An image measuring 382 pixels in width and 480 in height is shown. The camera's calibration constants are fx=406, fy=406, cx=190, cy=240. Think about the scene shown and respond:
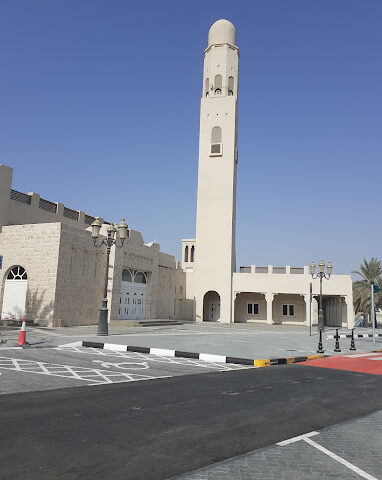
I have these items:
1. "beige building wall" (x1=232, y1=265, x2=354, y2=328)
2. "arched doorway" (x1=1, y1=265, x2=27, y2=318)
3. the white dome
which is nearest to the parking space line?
"arched doorway" (x1=1, y1=265, x2=27, y2=318)

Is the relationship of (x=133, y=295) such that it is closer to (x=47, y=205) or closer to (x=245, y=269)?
(x=47, y=205)

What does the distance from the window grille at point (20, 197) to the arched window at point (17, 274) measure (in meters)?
4.89

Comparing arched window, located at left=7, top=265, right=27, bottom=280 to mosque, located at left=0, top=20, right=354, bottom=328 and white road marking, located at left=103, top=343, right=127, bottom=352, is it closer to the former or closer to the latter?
mosque, located at left=0, top=20, right=354, bottom=328

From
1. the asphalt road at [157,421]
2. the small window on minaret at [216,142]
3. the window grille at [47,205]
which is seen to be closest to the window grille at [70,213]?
the window grille at [47,205]

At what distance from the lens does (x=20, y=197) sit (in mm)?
26578

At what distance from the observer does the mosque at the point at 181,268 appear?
23.2 m

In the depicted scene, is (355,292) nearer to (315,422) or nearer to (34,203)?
(34,203)

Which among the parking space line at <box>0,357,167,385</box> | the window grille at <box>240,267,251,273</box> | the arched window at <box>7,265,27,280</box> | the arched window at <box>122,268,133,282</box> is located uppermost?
the window grille at <box>240,267,251,273</box>

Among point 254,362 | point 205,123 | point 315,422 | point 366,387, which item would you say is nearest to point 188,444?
point 315,422

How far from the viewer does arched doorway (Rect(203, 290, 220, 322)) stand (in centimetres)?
4056

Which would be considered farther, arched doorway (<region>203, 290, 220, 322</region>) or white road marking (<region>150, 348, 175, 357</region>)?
arched doorway (<region>203, 290, 220, 322</region>)

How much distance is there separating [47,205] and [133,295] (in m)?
8.99

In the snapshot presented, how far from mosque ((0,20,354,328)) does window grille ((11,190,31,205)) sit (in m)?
0.07

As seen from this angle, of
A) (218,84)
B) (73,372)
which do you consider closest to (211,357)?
(73,372)
